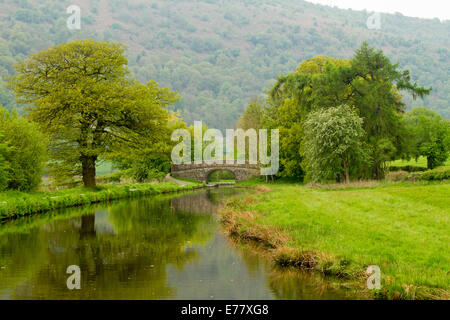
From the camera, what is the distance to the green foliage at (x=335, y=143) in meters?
31.5

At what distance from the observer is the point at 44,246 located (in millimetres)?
14375

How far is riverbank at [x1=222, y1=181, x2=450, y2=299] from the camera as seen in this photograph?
9.29 meters

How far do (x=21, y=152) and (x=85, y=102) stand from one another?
6249mm

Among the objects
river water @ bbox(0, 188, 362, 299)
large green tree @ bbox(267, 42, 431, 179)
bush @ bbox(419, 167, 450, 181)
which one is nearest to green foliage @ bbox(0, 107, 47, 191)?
river water @ bbox(0, 188, 362, 299)

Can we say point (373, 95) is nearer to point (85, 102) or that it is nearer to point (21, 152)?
point (85, 102)

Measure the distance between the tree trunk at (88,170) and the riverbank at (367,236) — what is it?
1627cm

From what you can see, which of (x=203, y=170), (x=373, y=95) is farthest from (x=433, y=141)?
(x=203, y=170)

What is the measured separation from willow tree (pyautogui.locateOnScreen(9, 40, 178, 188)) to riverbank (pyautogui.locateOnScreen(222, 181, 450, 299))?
14689 millimetres

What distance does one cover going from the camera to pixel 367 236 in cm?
1260

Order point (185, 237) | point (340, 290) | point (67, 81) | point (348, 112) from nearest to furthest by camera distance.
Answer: point (340, 290) → point (185, 237) → point (67, 81) → point (348, 112)

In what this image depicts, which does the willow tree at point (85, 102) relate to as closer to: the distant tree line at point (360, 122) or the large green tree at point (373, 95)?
the distant tree line at point (360, 122)
